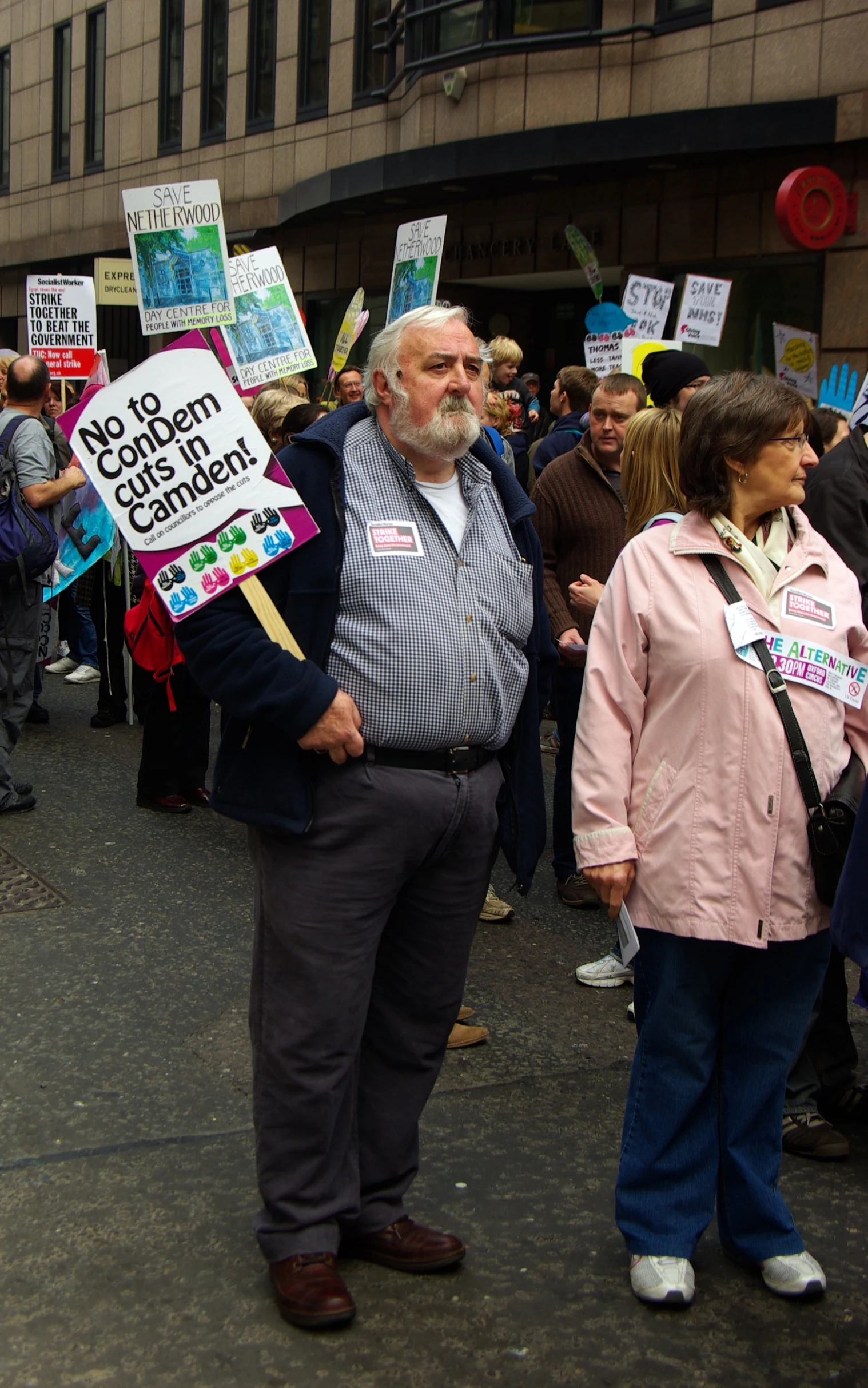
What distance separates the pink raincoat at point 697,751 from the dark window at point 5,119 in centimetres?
2975

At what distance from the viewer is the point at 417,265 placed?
31.4ft

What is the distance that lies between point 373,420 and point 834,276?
1109 centimetres

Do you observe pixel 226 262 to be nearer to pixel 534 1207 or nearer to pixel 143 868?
pixel 143 868

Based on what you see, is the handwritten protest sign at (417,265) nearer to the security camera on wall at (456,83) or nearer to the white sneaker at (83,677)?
the white sneaker at (83,677)

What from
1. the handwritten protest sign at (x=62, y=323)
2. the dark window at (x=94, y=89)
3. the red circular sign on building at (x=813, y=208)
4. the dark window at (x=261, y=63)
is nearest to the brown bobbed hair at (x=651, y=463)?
the handwritten protest sign at (x=62, y=323)

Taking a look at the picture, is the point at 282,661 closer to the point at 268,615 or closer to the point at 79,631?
the point at 268,615

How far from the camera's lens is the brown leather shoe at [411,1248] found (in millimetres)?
3330

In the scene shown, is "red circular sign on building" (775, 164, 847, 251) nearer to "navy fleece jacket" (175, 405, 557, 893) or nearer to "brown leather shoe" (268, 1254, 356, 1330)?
"navy fleece jacket" (175, 405, 557, 893)

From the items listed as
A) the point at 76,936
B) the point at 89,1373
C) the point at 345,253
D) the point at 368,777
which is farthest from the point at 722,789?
the point at 345,253

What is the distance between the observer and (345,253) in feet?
66.9

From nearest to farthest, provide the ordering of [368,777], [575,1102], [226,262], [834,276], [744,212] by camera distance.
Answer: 1. [368,777]
2. [575,1102]
3. [226,262]
4. [834,276]
5. [744,212]

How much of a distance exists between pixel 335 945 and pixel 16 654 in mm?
4858

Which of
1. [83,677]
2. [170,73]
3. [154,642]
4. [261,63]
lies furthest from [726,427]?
[170,73]

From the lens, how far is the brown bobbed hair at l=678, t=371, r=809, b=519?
3320 mm
